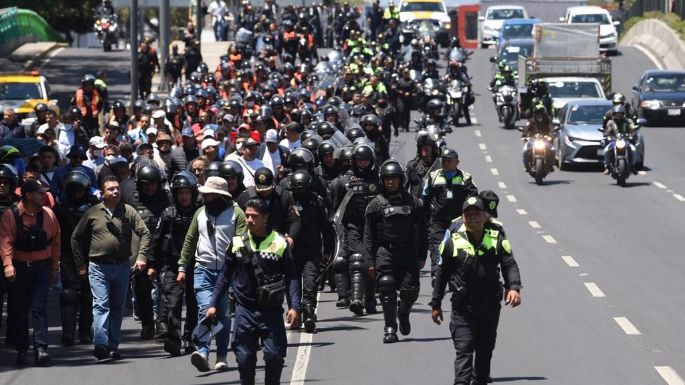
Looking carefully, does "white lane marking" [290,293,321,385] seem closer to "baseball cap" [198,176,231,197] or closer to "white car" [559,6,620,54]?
"baseball cap" [198,176,231,197]

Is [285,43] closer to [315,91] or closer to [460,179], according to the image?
[315,91]

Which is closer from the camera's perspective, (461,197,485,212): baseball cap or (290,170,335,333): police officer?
(461,197,485,212): baseball cap

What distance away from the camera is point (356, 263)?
52.1 ft

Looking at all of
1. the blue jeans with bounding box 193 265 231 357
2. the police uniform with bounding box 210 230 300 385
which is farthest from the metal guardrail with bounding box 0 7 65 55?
the police uniform with bounding box 210 230 300 385

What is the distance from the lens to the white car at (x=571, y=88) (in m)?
42.1

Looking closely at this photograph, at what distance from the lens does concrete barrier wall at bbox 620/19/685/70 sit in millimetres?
63031

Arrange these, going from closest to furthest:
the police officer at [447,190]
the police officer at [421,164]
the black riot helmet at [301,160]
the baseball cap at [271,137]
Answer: the black riot helmet at [301,160]
the police officer at [447,190]
the police officer at [421,164]
the baseball cap at [271,137]

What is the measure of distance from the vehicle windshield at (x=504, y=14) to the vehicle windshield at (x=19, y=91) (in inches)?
1510

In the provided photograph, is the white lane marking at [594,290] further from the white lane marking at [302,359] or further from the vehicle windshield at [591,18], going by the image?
→ the vehicle windshield at [591,18]

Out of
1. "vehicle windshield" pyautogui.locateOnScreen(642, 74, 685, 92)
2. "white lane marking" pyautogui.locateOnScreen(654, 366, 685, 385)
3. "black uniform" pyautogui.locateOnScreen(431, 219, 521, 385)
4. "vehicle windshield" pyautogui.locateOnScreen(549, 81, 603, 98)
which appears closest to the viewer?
"black uniform" pyautogui.locateOnScreen(431, 219, 521, 385)

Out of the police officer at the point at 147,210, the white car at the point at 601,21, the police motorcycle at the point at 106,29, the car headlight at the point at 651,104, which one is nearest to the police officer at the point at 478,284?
the police officer at the point at 147,210

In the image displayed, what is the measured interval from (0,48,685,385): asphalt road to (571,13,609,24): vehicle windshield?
124ft

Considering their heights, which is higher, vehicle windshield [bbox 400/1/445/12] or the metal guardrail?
vehicle windshield [bbox 400/1/445/12]

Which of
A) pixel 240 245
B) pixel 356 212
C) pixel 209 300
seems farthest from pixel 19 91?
pixel 240 245
